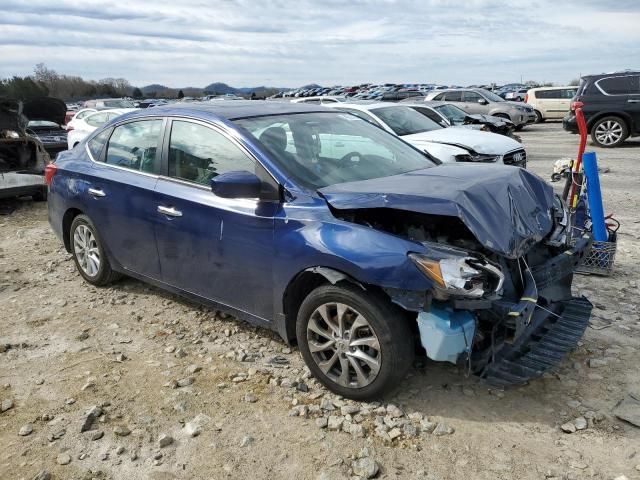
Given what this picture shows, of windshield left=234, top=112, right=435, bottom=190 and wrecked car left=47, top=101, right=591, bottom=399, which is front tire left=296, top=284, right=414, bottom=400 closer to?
wrecked car left=47, top=101, right=591, bottom=399

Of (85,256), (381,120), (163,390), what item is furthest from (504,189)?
(381,120)

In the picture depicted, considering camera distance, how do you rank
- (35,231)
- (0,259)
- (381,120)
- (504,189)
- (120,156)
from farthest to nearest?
(381,120)
(35,231)
(0,259)
(120,156)
(504,189)

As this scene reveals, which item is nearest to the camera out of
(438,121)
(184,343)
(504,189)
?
(504,189)

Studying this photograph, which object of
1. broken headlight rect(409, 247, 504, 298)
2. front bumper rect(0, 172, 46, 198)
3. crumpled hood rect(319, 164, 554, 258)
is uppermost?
crumpled hood rect(319, 164, 554, 258)

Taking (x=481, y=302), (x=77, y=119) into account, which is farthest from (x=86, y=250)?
(x=77, y=119)

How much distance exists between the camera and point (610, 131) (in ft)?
47.8

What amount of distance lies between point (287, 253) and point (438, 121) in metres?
8.48

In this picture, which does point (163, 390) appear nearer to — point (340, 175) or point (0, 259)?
point (340, 175)

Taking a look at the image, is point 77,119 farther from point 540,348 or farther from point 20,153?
point 540,348

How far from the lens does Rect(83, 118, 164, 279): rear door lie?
4258mm

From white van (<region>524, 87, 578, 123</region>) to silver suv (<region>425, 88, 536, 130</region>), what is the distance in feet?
10.6

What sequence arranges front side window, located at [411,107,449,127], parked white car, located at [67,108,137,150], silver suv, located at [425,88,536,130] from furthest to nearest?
A: silver suv, located at [425,88,536,130] → parked white car, located at [67,108,137,150] → front side window, located at [411,107,449,127]

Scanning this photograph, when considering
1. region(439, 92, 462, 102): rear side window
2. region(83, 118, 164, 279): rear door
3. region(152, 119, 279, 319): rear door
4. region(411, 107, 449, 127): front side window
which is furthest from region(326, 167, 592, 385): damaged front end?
region(439, 92, 462, 102): rear side window

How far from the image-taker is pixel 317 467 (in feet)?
8.96
